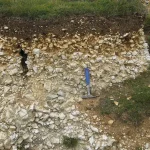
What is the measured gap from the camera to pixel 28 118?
8359 mm

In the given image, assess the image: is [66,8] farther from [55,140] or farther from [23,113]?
[55,140]

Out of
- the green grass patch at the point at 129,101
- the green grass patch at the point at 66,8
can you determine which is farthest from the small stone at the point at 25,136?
the green grass patch at the point at 66,8

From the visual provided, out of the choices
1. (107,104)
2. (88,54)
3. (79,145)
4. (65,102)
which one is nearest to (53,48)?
(88,54)

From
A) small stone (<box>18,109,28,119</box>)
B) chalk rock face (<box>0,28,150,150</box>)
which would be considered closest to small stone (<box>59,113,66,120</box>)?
chalk rock face (<box>0,28,150,150</box>)

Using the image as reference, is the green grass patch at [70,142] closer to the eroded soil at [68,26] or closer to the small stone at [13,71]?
the small stone at [13,71]

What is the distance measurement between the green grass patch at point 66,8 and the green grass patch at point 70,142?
4.11 metres

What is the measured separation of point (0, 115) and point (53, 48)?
2514 mm

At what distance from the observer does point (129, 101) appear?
8.56 metres

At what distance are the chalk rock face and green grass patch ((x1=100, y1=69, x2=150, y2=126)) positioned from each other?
0.26 m

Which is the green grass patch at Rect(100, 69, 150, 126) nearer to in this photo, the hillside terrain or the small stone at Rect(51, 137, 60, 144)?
the hillside terrain

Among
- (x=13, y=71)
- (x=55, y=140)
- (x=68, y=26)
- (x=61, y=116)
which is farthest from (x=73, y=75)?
(x=55, y=140)

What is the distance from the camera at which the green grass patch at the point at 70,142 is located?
8.03 metres

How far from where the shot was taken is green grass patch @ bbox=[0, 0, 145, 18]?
10.1 m

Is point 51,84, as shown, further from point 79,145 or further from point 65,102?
point 79,145
